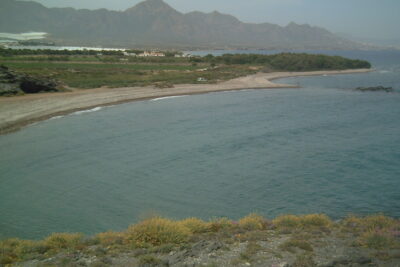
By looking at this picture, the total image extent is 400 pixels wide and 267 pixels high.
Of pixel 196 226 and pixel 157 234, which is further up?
pixel 157 234

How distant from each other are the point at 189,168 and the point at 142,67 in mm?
58555

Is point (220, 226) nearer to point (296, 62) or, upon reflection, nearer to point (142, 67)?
point (142, 67)

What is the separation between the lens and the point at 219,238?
32.9 ft

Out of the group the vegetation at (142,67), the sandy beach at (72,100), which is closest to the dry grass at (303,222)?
the sandy beach at (72,100)

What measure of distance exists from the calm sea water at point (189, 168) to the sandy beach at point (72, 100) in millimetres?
1877

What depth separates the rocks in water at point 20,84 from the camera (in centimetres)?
3781

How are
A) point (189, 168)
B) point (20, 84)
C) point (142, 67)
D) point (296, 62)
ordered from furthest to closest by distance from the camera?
point (296, 62) < point (142, 67) < point (20, 84) < point (189, 168)

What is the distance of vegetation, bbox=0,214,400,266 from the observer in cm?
895

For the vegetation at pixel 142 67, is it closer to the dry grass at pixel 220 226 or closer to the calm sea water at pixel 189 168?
the calm sea water at pixel 189 168

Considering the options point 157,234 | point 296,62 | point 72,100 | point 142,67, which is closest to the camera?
point 157,234

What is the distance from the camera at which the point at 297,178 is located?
17.5 m

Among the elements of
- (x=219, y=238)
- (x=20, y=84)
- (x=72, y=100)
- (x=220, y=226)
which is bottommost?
(x=220, y=226)

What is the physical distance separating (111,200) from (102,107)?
24.0 m

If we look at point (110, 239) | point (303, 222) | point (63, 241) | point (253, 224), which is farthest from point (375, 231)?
point (63, 241)
